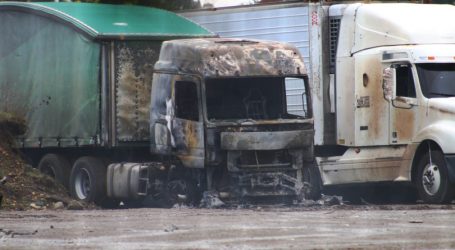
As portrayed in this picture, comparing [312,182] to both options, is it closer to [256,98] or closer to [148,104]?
[256,98]

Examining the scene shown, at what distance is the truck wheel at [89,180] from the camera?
22312 millimetres

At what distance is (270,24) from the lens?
22516 millimetres

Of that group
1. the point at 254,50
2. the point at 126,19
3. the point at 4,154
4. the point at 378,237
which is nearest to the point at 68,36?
the point at 126,19

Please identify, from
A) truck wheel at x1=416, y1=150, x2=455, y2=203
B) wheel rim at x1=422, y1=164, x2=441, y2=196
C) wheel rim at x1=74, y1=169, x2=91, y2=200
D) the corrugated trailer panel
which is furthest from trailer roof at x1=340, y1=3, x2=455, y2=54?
wheel rim at x1=74, y1=169, x2=91, y2=200

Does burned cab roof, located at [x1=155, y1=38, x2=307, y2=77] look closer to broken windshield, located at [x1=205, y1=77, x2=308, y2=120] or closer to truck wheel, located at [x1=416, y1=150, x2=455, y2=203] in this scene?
broken windshield, located at [x1=205, y1=77, x2=308, y2=120]

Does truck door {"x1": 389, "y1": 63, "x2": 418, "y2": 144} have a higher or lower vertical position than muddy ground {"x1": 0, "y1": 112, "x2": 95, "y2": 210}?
higher

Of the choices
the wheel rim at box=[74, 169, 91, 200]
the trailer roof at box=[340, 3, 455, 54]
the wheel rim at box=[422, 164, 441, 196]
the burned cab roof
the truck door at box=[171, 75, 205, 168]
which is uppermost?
the trailer roof at box=[340, 3, 455, 54]

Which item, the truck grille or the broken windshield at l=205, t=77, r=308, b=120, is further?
the broken windshield at l=205, t=77, r=308, b=120

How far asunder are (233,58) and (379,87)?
2.63 meters

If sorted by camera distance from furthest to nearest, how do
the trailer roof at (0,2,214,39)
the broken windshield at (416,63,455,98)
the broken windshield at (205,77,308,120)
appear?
the trailer roof at (0,2,214,39) → the broken windshield at (205,77,308,120) → the broken windshield at (416,63,455,98)

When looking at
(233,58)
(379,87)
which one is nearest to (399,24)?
(379,87)

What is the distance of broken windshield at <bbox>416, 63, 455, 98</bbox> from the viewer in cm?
2020

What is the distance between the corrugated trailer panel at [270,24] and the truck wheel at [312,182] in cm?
106

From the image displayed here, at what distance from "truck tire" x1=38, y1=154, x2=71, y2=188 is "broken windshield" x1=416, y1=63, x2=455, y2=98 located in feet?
23.2
